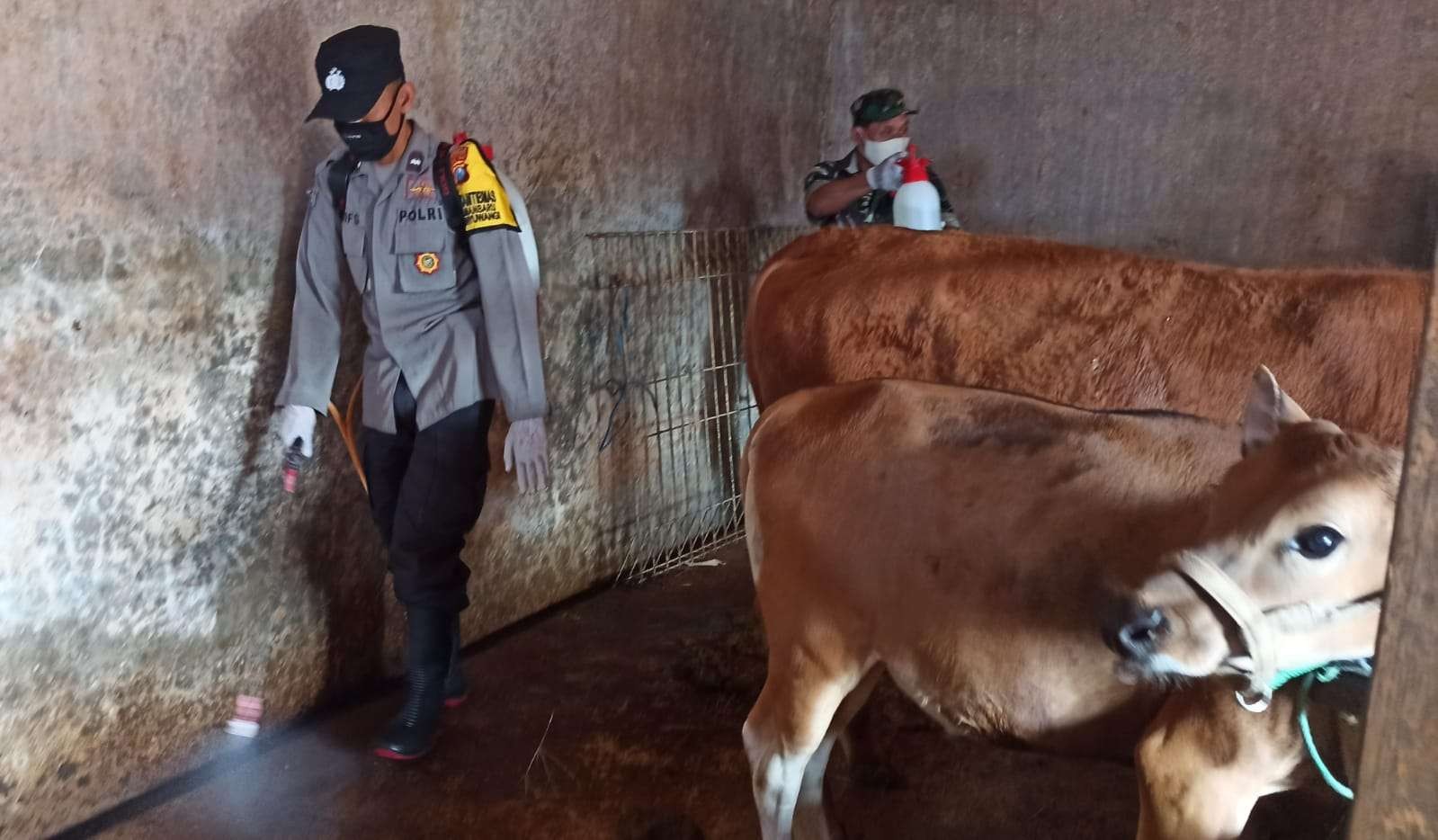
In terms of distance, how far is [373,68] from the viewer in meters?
2.67

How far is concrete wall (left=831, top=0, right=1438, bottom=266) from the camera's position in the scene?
4434 mm

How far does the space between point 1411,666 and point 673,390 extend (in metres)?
3.71

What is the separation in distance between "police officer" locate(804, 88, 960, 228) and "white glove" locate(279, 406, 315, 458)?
2.36 meters

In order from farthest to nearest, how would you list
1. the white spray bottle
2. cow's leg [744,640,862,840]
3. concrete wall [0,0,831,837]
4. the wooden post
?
the white spray bottle → concrete wall [0,0,831,837] → cow's leg [744,640,862,840] → the wooden post

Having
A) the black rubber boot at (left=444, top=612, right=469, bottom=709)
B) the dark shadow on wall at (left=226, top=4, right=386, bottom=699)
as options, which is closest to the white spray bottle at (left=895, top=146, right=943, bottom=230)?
the dark shadow on wall at (left=226, top=4, right=386, bottom=699)

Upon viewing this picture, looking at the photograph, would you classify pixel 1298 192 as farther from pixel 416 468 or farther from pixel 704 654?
pixel 416 468

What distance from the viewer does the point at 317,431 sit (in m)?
3.16

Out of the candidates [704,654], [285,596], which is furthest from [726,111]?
[285,596]

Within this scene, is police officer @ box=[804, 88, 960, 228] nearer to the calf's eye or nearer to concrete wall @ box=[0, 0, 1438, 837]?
concrete wall @ box=[0, 0, 1438, 837]

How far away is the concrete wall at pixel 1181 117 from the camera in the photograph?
443 centimetres

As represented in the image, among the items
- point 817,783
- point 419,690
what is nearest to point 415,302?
point 419,690

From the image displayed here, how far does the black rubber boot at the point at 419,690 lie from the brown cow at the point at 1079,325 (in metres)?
1.25

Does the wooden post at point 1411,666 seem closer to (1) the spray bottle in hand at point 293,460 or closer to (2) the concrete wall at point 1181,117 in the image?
(1) the spray bottle in hand at point 293,460

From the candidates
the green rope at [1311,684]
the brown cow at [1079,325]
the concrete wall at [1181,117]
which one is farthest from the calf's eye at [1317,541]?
the concrete wall at [1181,117]
